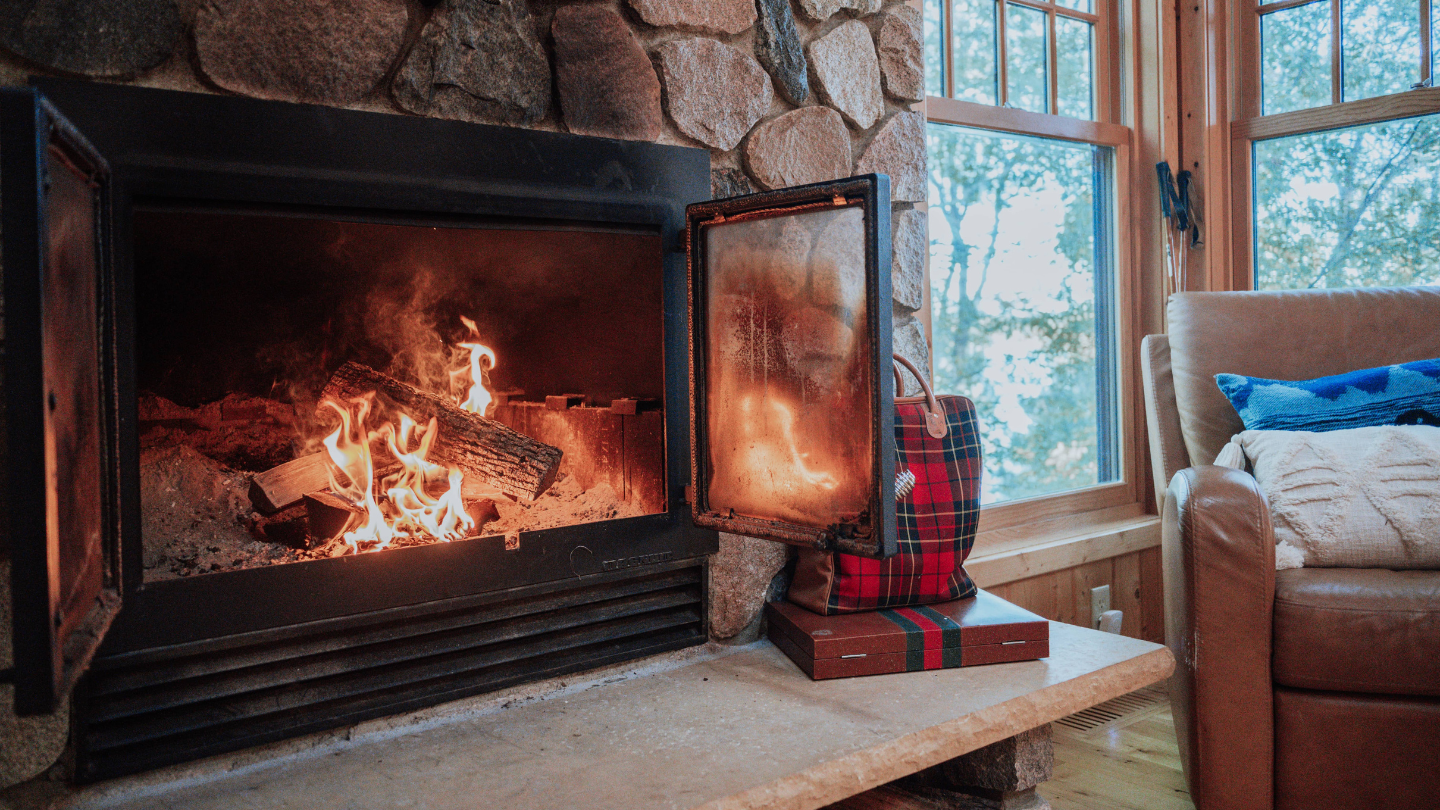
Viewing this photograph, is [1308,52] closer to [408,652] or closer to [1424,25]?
[1424,25]

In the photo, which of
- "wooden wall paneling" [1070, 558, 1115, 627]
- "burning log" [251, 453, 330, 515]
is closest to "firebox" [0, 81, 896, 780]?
"burning log" [251, 453, 330, 515]

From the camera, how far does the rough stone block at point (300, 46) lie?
110cm

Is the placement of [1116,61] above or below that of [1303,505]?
above

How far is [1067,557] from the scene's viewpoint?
224cm

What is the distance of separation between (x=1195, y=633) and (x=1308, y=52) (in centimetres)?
179

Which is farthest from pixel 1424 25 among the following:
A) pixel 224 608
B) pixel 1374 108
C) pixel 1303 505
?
pixel 224 608

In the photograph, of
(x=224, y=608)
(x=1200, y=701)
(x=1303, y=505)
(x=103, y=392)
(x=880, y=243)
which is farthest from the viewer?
(x=1303, y=505)

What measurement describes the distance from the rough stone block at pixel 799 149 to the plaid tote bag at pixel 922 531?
1.17 feet

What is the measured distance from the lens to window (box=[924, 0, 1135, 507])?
2.20 metres

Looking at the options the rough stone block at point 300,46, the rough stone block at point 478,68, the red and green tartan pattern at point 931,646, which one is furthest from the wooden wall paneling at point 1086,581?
the rough stone block at point 300,46

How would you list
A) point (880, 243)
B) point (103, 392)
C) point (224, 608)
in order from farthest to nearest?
point (880, 243)
point (224, 608)
point (103, 392)

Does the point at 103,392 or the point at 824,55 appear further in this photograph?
the point at 824,55

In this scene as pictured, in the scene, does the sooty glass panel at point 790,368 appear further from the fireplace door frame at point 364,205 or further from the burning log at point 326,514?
the burning log at point 326,514

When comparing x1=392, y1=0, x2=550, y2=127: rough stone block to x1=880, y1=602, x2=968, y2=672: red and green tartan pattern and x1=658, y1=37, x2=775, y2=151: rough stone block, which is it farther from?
x1=880, y1=602, x2=968, y2=672: red and green tartan pattern
